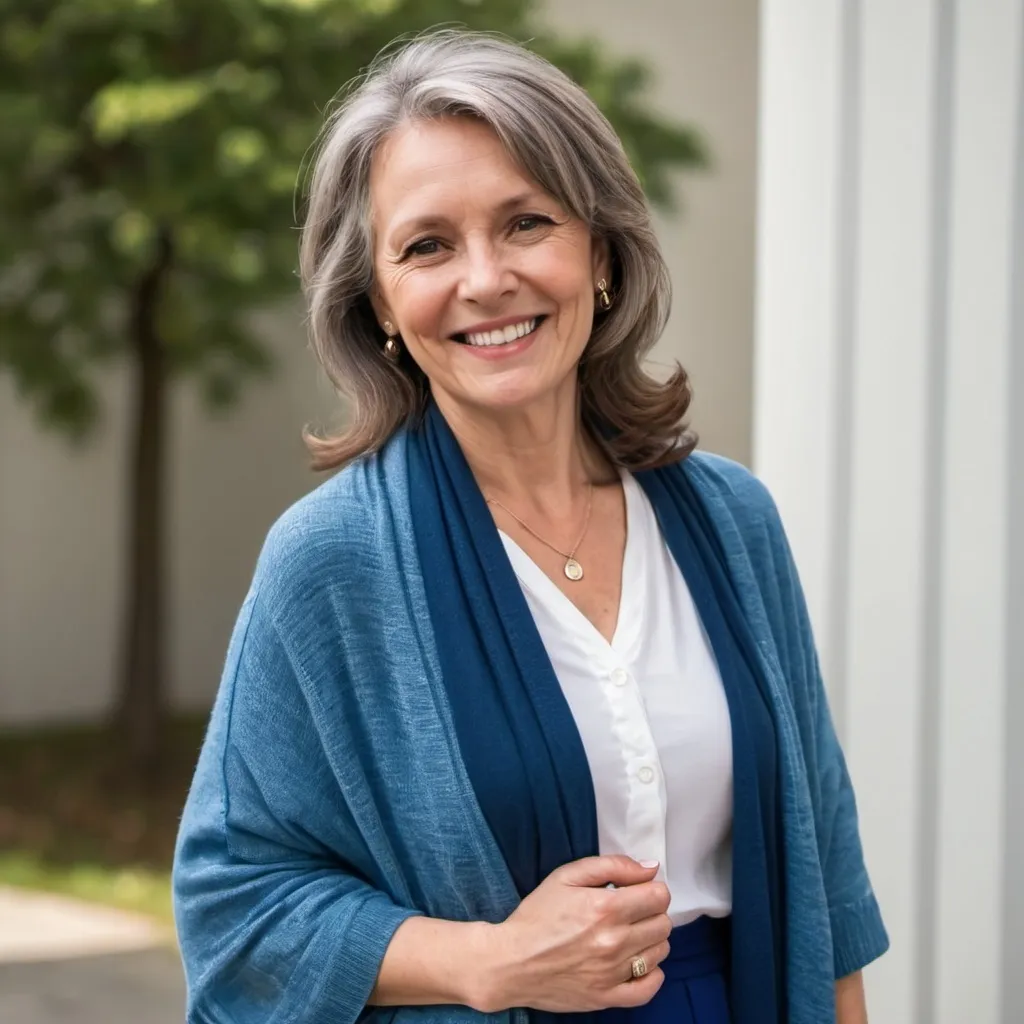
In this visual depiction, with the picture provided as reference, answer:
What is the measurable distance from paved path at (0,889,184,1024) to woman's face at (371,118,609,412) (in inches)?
150

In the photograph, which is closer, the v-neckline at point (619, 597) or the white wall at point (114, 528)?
the v-neckline at point (619, 597)

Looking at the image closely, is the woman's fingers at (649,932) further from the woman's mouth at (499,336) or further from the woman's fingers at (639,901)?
the woman's mouth at (499,336)

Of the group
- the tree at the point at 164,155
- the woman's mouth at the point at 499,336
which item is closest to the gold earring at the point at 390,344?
the woman's mouth at the point at 499,336

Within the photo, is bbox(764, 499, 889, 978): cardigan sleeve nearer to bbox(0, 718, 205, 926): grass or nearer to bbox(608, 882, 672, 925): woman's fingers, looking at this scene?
bbox(608, 882, 672, 925): woman's fingers

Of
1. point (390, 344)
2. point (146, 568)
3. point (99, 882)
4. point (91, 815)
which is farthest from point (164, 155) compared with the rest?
point (390, 344)

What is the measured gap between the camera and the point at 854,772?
241cm

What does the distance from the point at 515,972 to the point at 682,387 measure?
2.57ft

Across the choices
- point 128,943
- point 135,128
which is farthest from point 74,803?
point 135,128

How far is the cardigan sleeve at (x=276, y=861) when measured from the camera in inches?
61.7

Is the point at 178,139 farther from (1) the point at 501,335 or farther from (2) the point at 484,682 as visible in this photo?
(2) the point at 484,682

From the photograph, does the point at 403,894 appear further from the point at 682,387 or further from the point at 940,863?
the point at 940,863

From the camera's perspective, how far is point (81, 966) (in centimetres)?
526

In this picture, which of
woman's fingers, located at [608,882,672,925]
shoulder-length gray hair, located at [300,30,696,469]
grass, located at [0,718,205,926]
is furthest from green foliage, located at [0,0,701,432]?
woman's fingers, located at [608,882,672,925]

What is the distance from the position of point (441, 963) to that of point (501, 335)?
0.66 m
